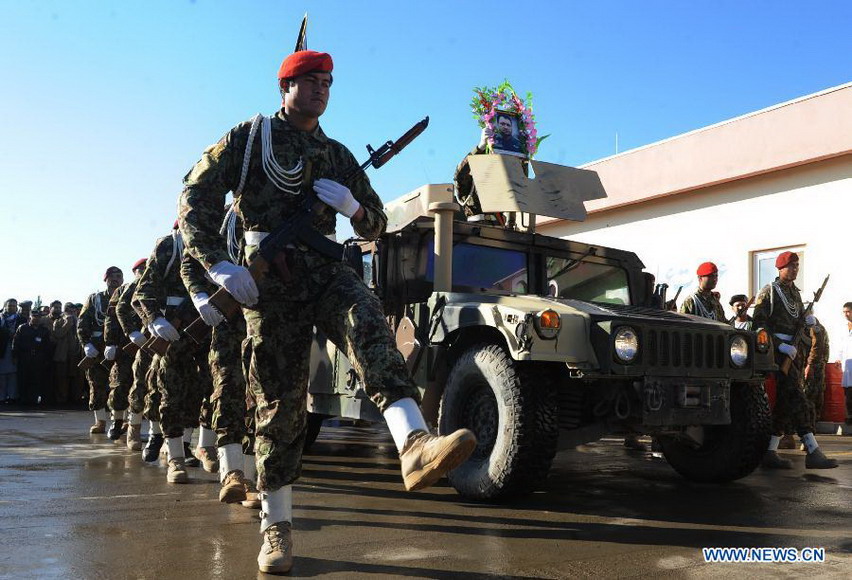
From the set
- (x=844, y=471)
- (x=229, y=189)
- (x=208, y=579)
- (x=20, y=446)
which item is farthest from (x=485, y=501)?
(x=20, y=446)

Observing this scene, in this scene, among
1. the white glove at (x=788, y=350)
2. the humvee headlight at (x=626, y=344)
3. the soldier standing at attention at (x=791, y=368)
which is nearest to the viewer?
the humvee headlight at (x=626, y=344)

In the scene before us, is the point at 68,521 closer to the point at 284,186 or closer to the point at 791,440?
the point at 284,186

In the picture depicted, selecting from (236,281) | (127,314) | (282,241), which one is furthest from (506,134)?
(236,281)

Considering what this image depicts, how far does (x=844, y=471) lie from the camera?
6.68m

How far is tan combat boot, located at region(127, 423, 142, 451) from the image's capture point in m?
7.70

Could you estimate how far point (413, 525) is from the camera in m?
4.19

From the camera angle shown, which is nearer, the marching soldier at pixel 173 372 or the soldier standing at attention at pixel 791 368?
the marching soldier at pixel 173 372

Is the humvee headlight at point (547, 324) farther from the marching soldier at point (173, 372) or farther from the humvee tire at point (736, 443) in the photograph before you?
the marching soldier at point (173, 372)

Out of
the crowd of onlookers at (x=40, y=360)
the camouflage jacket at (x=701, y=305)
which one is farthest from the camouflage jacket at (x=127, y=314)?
the crowd of onlookers at (x=40, y=360)

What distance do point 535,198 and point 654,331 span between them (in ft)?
5.96

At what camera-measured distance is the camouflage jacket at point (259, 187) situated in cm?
339

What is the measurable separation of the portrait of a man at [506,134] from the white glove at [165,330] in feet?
10.9

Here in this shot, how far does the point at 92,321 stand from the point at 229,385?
5.20 meters

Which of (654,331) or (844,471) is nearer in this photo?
(654,331)
